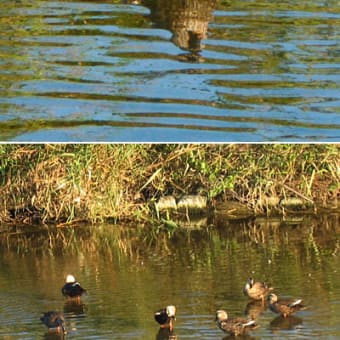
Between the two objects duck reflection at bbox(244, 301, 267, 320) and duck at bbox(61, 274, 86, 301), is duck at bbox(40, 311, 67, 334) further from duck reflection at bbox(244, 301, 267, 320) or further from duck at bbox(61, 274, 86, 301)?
duck reflection at bbox(244, 301, 267, 320)

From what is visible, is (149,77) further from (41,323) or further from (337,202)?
(337,202)

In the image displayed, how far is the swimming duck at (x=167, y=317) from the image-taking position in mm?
7734

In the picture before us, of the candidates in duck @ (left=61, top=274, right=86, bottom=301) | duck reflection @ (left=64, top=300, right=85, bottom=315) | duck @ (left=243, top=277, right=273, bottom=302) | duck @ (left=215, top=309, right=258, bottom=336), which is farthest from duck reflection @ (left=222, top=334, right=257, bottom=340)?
duck @ (left=61, top=274, right=86, bottom=301)

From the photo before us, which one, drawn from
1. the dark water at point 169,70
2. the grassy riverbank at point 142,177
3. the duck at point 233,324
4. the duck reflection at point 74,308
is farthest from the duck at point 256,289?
the grassy riverbank at point 142,177

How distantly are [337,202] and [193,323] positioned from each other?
421 cm

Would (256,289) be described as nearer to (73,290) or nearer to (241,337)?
(241,337)

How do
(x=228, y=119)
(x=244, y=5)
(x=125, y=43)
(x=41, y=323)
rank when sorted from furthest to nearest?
(x=244, y=5)
(x=125, y=43)
(x=41, y=323)
(x=228, y=119)

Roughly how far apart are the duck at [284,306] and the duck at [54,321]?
1.48 m

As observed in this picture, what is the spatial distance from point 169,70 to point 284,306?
187 cm

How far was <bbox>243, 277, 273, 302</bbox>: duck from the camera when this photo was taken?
8.32 m

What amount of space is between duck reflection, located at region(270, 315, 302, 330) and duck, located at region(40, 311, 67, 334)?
1.45m

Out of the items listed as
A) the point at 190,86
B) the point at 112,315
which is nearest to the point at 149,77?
the point at 190,86

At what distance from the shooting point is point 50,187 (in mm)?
11586

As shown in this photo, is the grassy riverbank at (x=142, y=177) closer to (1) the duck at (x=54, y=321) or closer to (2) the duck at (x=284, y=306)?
(2) the duck at (x=284, y=306)
